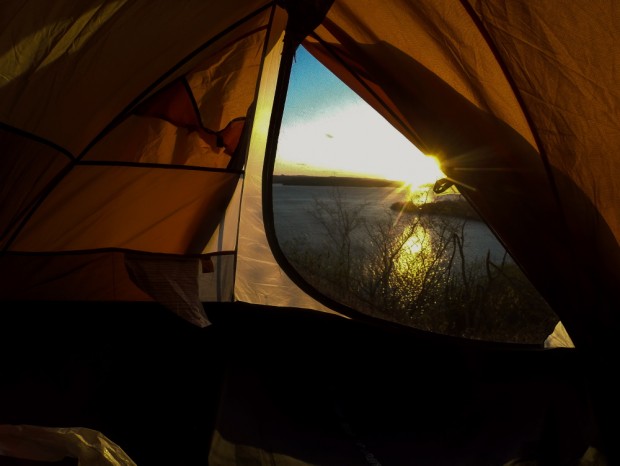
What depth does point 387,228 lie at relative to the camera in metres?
2.53

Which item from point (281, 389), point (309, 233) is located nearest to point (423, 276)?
point (309, 233)

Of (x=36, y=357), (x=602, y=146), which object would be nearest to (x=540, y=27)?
(x=602, y=146)

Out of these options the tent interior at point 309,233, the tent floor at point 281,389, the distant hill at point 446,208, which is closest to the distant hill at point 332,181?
the tent interior at point 309,233

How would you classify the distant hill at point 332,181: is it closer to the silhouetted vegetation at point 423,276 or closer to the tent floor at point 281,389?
the silhouetted vegetation at point 423,276

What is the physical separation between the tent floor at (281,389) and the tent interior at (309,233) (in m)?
0.01

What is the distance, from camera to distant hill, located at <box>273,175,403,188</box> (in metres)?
2.38

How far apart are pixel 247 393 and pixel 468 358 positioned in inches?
37.7

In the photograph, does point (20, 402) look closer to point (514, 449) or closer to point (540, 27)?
point (514, 449)

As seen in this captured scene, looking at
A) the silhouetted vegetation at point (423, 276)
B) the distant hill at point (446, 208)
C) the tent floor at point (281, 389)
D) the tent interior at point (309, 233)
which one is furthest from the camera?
the silhouetted vegetation at point (423, 276)

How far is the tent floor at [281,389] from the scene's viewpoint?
186 centimetres

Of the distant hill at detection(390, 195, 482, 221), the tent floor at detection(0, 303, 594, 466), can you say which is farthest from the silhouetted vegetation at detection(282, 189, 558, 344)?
the tent floor at detection(0, 303, 594, 466)

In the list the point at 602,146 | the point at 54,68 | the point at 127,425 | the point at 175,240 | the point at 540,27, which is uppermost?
the point at 540,27

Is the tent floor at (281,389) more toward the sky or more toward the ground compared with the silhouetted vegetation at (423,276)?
more toward the ground

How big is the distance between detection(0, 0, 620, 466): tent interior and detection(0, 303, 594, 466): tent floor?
1cm
